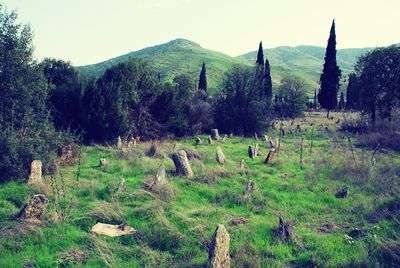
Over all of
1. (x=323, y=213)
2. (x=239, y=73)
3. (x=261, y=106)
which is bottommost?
(x=323, y=213)

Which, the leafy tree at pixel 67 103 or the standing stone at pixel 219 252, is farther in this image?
the leafy tree at pixel 67 103

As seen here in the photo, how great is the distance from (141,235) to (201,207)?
7.07 ft

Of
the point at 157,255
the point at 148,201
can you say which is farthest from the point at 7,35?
the point at 157,255

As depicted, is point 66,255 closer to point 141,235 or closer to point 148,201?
point 141,235

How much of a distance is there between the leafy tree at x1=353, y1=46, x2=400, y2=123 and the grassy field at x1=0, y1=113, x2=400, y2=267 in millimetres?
17463

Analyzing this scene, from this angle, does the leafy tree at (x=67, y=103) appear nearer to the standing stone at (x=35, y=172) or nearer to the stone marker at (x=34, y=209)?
the standing stone at (x=35, y=172)

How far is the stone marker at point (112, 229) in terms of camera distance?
7.64 m

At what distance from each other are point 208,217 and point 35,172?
6.74 metres

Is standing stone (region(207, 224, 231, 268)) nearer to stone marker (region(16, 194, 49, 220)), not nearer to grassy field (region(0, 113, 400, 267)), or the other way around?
grassy field (region(0, 113, 400, 267))

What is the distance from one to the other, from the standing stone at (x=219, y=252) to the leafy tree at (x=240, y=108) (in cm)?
2270

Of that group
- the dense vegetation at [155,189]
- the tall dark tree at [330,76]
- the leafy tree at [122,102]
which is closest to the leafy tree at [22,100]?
the dense vegetation at [155,189]

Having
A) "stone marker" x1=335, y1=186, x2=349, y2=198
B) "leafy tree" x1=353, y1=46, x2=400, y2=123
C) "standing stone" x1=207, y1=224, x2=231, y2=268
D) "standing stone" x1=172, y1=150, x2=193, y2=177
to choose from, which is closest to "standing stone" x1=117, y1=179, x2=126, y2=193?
"standing stone" x1=172, y1=150, x2=193, y2=177

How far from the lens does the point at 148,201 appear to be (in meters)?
9.67

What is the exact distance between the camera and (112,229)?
787 centimetres
